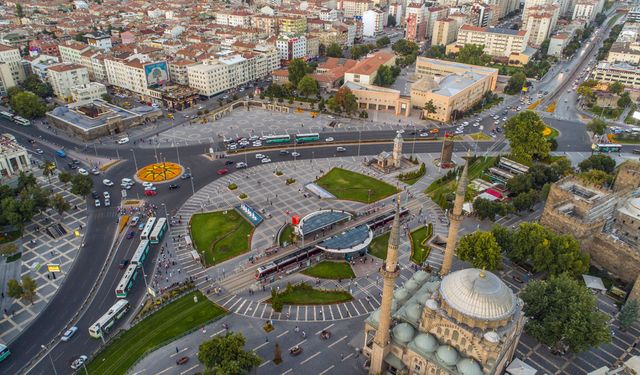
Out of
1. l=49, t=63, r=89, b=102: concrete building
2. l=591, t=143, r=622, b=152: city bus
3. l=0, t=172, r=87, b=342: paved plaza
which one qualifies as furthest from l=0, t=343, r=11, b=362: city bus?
l=591, t=143, r=622, b=152: city bus

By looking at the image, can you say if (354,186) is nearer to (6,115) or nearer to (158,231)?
(158,231)

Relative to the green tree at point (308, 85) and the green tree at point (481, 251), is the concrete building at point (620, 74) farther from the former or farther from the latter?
the green tree at point (481, 251)

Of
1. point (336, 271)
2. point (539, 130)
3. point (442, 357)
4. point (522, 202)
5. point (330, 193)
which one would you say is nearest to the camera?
point (442, 357)

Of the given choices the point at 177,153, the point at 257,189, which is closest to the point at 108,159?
the point at 177,153

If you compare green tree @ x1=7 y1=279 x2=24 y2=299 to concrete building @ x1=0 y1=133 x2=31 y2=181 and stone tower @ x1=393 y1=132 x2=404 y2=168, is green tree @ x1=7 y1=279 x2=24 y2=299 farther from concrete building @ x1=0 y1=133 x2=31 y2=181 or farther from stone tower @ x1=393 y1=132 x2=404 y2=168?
stone tower @ x1=393 y1=132 x2=404 y2=168

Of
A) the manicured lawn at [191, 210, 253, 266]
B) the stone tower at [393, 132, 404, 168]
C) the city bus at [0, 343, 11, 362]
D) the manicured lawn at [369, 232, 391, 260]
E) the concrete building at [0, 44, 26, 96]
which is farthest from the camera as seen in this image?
the concrete building at [0, 44, 26, 96]

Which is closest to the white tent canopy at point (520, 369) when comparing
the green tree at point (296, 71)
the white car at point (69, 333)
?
the white car at point (69, 333)

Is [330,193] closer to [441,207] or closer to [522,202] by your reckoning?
[441,207]
